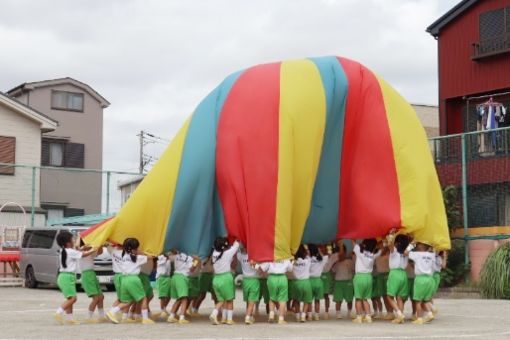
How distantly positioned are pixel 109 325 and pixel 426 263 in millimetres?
5177

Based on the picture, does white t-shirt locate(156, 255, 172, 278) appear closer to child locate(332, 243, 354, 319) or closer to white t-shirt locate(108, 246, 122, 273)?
white t-shirt locate(108, 246, 122, 273)

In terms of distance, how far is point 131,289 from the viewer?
14.7 meters

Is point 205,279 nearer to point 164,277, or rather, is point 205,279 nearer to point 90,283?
point 164,277

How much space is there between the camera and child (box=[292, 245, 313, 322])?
A: 50.3 ft

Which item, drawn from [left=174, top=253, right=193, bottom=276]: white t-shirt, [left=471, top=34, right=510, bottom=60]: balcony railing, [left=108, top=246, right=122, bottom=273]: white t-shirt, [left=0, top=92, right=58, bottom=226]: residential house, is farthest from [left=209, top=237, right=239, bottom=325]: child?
[left=0, top=92, right=58, bottom=226]: residential house

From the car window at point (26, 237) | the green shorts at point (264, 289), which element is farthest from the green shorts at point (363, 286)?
the car window at point (26, 237)

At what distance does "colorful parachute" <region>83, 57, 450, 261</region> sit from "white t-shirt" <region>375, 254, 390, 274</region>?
584 mm

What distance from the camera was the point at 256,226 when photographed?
14.8 m

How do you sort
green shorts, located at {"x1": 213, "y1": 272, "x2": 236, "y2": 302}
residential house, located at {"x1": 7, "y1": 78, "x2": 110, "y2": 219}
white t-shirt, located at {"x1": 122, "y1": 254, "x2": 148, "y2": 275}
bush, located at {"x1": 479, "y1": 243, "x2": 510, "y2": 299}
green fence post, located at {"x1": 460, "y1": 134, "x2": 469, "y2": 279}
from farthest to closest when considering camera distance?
residential house, located at {"x1": 7, "y1": 78, "x2": 110, "y2": 219} → green fence post, located at {"x1": 460, "y1": 134, "x2": 469, "y2": 279} → bush, located at {"x1": 479, "y1": 243, "x2": 510, "y2": 299} → white t-shirt, located at {"x1": 122, "y1": 254, "x2": 148, "y2": 275} → green shorts, located at {"x1": 213, "y1": 272, "x2": 236, "y2": 302}

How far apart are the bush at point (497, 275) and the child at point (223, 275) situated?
9459 millimetres

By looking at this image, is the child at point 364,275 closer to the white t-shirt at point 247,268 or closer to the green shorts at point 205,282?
the white t-shirt at point 247,268

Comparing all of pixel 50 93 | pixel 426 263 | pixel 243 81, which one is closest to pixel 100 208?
pixel 50 93

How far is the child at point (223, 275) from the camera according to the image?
48.2 ft

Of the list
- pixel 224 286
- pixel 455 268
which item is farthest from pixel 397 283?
pixel 455 268
